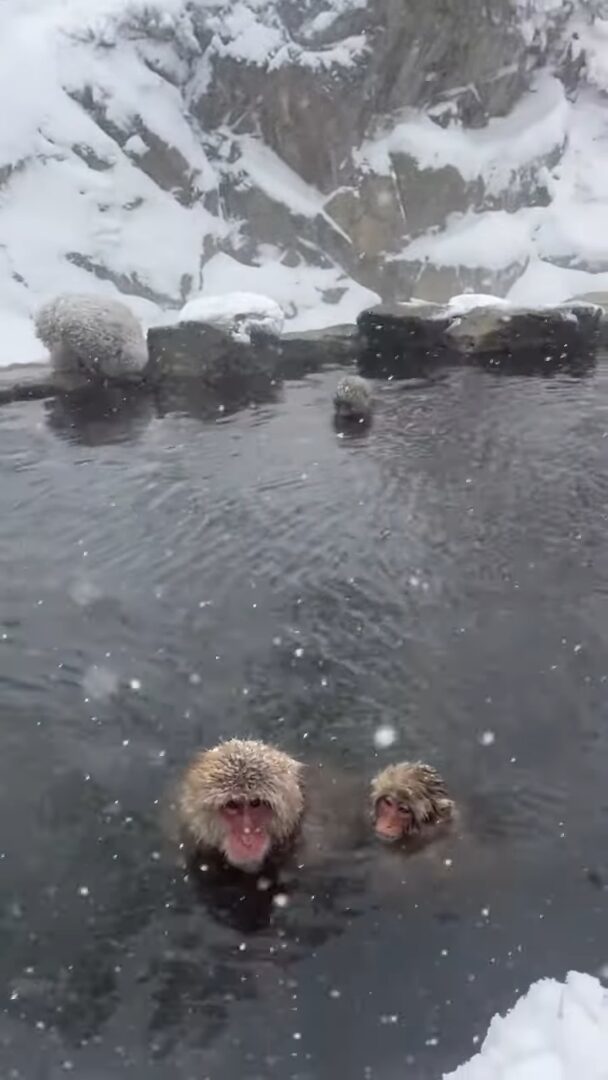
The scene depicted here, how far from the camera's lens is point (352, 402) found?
30.0ft

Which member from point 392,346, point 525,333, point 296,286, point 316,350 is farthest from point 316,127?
point 525,333

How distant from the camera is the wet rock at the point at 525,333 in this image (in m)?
10.7

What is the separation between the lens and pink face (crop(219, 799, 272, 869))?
3.90 meters

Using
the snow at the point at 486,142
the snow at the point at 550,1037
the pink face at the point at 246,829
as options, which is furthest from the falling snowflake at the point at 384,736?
the snow at the point at 486,142

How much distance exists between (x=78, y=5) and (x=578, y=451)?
22.8 m

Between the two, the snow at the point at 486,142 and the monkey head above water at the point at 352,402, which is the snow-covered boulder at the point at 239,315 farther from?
the snow at the point at 486,142

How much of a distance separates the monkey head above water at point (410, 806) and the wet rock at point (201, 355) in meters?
6.49

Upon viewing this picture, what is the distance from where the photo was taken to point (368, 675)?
5.27m

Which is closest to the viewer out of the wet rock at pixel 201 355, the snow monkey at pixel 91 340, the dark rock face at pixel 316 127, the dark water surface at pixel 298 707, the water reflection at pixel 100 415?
the dark water surface at pixel 298 707

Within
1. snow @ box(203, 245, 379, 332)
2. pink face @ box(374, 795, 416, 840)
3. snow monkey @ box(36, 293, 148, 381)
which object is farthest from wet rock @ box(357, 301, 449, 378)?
snow @ box(203, 245, 379, 332)

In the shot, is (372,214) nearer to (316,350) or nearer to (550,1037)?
(316,350)

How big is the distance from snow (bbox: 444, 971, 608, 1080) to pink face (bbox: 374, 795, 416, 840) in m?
0.83

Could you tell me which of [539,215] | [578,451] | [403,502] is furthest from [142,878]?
[539,215]

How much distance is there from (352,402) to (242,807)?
227 inches
